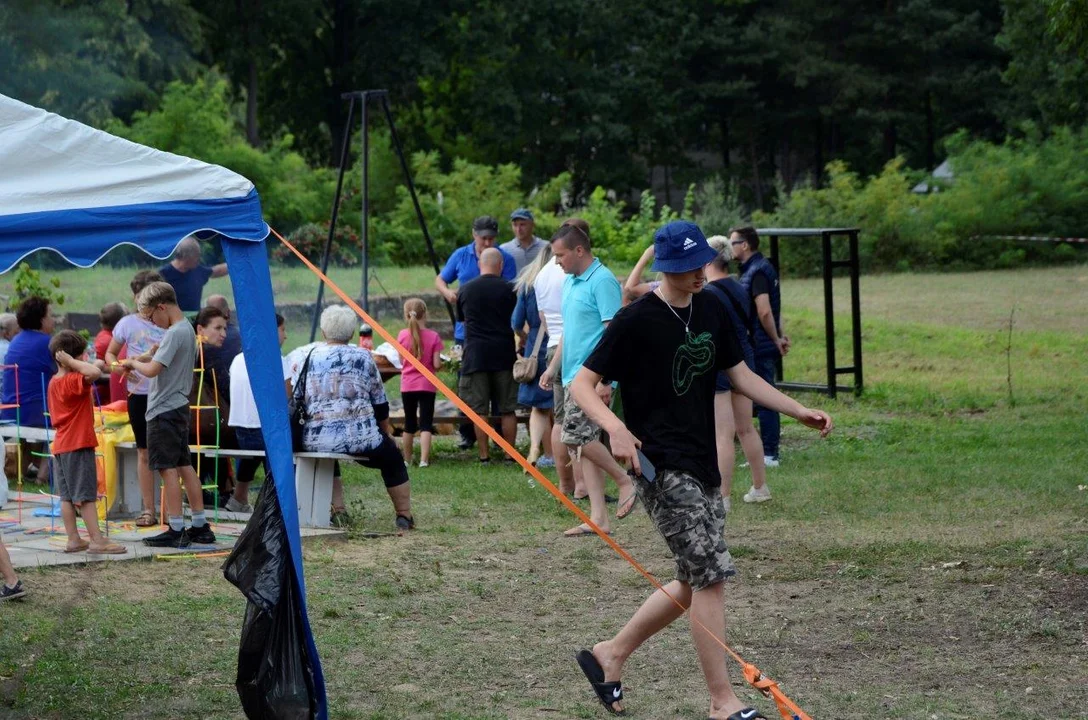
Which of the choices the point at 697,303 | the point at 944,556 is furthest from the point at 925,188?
the point at 697,303

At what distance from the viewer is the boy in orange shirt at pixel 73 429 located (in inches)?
296

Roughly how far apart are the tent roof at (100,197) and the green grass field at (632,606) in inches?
70.5

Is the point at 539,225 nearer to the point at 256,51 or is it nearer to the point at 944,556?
the point at 256,51

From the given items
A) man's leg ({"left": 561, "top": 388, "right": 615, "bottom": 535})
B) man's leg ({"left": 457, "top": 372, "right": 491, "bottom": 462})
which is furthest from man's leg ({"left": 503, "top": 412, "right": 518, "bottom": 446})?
A: man's leg ({"left": 561, "top": 388, "right": 615, "bottom": 535})

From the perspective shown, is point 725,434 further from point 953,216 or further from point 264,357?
point 953,216

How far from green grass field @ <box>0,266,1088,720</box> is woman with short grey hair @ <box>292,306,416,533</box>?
580 mm

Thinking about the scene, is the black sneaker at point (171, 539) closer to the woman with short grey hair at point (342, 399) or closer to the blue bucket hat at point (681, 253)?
the woman with short grey hair at point (342, 399)

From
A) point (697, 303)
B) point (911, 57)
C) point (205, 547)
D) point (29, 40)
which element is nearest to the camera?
point (697, 303)

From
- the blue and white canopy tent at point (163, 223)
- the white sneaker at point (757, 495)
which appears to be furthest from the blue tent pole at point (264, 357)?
the white sneaker at point (757, 495)

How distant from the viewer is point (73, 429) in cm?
761

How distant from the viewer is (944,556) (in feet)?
24.8

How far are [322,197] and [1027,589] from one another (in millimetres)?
25291

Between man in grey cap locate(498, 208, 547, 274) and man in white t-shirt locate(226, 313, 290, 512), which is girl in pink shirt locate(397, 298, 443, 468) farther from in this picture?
man in white t-shirt locate(226, 313, 290, 512)

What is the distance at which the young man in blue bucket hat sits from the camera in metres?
4.89
